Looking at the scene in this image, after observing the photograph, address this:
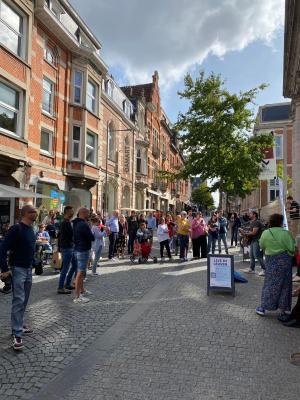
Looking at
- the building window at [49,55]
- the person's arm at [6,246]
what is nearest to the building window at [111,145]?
the building window at [49,55]

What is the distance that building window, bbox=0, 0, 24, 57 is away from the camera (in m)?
14.1

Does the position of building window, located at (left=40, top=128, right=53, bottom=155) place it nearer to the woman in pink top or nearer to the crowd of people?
the crowd of people

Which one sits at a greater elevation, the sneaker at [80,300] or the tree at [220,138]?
the tree at [220,138]

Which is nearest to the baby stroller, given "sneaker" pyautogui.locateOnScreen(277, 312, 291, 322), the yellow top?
the yellow top

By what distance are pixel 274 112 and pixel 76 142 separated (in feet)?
119

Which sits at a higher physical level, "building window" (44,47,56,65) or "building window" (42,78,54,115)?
"building window" (44,47,56,65)

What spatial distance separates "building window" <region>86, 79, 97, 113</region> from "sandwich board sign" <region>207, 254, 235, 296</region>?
15.7 m

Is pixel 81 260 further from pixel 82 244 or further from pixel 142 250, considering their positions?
pixel 142 250

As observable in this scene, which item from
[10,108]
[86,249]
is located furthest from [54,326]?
[10,108]

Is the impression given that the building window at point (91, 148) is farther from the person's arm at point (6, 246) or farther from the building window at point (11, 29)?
the person's arm at point (6, 246)

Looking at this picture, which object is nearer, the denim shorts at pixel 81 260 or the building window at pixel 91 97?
the denim shorts at pixel 81 260

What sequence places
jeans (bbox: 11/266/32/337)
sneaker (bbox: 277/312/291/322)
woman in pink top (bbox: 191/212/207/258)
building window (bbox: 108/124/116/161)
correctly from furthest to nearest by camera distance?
building window (bbox: 108/124/116/161) < woman in pink top (bbox: 191/212/207/258) < sneaker (bbox: 277/312/291/322) < jeans (bbox: 11/266/32/337)

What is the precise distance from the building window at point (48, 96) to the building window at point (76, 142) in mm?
2033

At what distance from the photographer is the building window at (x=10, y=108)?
14.4 metres
